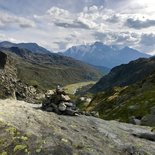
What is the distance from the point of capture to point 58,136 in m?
30.5

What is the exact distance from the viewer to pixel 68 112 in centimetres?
3756

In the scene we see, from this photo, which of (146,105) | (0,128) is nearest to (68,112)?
(0,128)

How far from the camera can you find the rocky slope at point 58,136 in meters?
28.6

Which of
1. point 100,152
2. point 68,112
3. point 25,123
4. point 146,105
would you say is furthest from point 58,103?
point 146,105

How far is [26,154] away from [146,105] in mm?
65049

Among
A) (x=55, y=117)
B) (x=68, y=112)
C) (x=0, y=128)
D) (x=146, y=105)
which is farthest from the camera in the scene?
(x=146, y=105)

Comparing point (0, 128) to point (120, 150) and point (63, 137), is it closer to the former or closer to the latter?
point (63, 137)

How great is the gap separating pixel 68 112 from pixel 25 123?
7373mm

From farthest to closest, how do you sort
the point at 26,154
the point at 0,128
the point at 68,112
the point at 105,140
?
the point at 68,112 < the point at 105,140 < the point at 0,128 < the point at 26,154

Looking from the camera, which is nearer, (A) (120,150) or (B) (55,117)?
(A) (120,150)

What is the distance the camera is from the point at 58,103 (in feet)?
125

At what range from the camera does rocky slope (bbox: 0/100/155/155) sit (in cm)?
2856

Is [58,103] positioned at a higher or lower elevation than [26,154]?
higher

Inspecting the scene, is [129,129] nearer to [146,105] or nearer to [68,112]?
[68,112]
